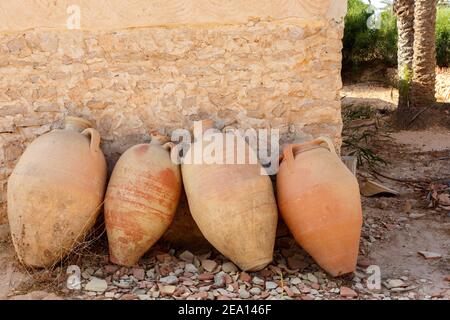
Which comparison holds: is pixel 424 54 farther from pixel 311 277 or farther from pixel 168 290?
pixel 168 290

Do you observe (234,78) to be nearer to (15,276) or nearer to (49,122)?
(49,122)

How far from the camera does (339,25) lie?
347cm

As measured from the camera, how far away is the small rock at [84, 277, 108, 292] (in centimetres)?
304

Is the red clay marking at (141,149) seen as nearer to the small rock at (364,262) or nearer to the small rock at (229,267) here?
the small rock at (229,267)

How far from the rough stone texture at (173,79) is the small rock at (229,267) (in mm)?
532

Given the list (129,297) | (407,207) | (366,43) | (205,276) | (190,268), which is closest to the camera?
(129,297)

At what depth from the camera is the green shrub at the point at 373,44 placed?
12353 mm

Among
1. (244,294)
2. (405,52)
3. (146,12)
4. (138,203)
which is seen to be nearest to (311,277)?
(244,294)

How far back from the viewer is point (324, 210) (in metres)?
3.09

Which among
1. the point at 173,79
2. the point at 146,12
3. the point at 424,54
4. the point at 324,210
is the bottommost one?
the point at 324,210

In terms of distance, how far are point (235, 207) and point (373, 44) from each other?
10.6 m

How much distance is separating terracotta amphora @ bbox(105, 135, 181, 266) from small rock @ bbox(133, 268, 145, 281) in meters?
0.07

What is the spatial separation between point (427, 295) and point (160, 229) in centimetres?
157

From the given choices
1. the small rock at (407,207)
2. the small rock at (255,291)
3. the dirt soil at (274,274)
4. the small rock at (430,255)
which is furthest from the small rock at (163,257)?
the small rock at (407,207)
